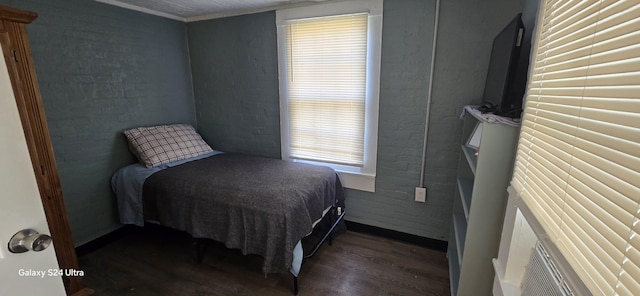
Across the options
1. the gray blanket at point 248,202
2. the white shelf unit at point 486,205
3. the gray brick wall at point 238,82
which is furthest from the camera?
the gray brick wall at point 238,82

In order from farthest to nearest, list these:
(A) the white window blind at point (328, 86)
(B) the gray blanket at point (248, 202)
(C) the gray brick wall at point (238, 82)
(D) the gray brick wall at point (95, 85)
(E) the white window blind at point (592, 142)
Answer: (C) the gray brick wall at point (238, 82), (A) the white window blind at point (328, 86), (D) the gray brick wall at point (95, 85), (B) the gray blanket at point (248, 202), (E) the white window blind at point (592, 142)

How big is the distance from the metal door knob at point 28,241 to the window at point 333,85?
2.06 metres

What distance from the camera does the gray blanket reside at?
70.9 inches

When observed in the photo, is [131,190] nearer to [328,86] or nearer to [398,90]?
[328,86]

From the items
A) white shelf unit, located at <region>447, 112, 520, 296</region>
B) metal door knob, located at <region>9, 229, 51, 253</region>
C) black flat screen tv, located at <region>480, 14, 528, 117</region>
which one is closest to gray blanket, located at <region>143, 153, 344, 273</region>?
white shelf unit, located at <region>447, 112, 520, 296</region>

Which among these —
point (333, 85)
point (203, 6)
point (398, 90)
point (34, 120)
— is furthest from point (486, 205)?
point (203, 6)

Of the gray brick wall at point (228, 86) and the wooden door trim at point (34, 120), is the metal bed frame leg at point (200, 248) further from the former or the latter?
the gray brick wall at point (228, 86)

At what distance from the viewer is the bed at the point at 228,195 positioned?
181 cm

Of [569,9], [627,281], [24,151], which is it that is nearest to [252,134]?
[24,151]

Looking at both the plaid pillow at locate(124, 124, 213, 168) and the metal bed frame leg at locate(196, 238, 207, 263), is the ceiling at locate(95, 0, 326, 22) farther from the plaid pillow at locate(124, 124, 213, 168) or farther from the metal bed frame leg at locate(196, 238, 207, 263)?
the metal bed frame leg at locate(196, 238, 207, 263)

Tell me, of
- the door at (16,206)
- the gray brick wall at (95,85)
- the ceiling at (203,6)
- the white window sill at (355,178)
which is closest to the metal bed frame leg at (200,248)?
the gray brick wall at (95,85)

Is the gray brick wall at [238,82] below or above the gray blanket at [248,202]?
above

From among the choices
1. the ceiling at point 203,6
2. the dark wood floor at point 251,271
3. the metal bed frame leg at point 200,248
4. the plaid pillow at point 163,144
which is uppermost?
the ceiling at point 203,6

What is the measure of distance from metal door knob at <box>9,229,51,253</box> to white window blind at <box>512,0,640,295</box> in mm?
1441
